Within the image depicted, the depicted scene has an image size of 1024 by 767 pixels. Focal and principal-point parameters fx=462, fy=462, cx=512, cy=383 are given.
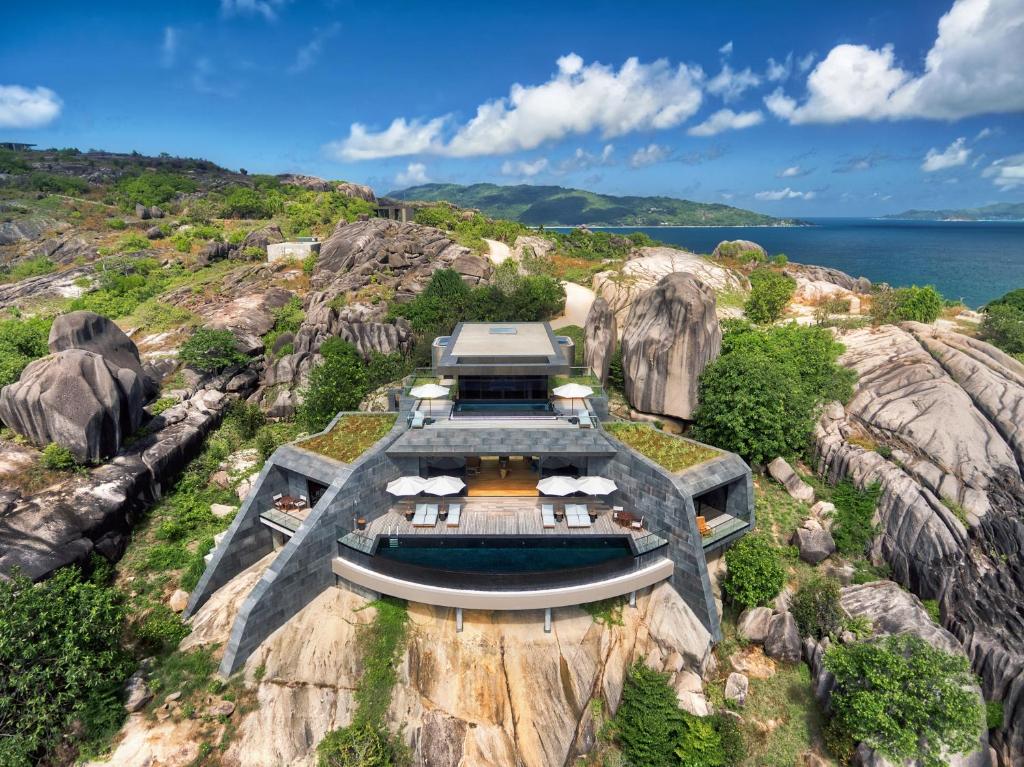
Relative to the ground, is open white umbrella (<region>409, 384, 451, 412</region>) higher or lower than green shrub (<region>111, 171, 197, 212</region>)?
lower

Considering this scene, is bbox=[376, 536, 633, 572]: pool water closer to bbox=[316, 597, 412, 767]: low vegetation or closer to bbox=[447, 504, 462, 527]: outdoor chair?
bbox=[447, 504, 462, 527]: outdoor chair

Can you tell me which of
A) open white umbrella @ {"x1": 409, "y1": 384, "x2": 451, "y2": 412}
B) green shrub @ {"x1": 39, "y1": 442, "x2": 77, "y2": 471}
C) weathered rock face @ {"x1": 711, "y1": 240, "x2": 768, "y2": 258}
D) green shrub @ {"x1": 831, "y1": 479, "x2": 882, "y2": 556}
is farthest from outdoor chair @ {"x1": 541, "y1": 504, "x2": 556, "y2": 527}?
weathered rock face @ {"x1": 711, "y1": 240, "x2": 768, "y2": 258}

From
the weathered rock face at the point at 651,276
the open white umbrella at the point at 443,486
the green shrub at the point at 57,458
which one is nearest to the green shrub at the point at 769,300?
the weathered rock face at the point at 651,276

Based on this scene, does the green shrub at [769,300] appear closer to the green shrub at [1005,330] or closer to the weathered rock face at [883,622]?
the green shrub at [1005,330]

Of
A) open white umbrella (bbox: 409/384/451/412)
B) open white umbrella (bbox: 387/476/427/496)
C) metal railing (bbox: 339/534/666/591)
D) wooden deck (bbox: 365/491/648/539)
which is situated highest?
open white umbrella (bbox: 409/384/451/412)

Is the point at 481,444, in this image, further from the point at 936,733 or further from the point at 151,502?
the point at 151,502

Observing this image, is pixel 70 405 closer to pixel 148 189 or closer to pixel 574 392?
pixel 574 392
